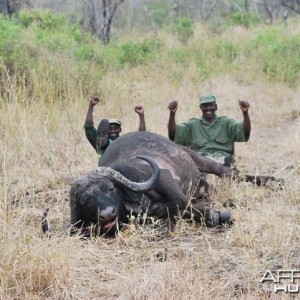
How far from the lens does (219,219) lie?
15.4 ft

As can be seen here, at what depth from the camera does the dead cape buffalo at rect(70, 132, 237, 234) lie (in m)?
4.43

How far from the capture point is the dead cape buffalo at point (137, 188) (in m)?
4.43

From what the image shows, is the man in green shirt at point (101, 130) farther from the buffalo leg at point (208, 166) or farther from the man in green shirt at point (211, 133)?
the buffalo leg at point (208, 166)

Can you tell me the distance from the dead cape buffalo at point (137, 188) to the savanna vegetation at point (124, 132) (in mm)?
138

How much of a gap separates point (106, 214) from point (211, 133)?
7.67ft

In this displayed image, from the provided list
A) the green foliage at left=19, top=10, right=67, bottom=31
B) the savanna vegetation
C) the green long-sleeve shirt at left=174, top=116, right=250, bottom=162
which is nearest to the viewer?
the savanna vegetation

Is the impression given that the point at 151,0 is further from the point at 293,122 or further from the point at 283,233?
the point at 283,233

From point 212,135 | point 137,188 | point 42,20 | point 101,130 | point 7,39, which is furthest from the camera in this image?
point 42,20

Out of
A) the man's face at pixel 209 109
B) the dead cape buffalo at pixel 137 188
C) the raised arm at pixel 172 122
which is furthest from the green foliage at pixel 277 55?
the dead cape buffalo at pixel 137 188

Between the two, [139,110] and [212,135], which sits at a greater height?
[139,110]

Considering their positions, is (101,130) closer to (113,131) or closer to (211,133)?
(113,131)

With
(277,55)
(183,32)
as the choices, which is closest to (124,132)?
(277,55)

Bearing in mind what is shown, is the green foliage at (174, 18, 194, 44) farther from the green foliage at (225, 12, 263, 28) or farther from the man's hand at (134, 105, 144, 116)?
the man's hand at (134, 105, 144, 116)

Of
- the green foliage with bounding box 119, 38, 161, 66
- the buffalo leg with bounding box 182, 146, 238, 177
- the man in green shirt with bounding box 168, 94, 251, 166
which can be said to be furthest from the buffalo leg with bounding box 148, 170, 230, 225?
the green foliage with bounding box 119, 38, 161, 66
